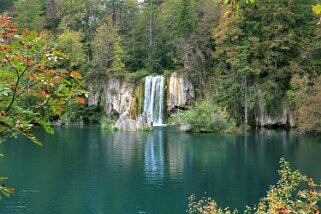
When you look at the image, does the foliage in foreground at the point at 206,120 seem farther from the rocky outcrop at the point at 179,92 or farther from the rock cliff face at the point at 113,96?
the rock cliff face at the point at 113,96

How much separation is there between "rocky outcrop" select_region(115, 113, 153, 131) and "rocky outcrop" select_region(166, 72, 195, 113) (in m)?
6.65

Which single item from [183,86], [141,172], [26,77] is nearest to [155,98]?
[183,86]

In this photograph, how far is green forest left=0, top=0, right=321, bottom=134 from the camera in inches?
1549

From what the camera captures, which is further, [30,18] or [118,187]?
[30,18]

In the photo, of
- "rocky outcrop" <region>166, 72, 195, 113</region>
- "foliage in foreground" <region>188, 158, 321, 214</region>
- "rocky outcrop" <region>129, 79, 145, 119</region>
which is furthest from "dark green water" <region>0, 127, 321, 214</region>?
"rocky outcrop" <region>129, 79, 145, 119</region>

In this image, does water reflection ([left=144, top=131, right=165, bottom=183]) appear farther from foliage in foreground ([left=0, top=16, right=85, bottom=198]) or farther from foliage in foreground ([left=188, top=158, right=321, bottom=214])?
foliage in foreground ([left=0, top=16, right=85, bottom=198])

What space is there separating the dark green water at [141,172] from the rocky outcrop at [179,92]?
15206 millimetres

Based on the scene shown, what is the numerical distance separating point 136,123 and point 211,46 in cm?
1414

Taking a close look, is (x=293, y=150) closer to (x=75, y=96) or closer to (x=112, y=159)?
(x=112, y=159)

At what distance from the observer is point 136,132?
124ft

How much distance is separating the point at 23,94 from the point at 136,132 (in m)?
34.8

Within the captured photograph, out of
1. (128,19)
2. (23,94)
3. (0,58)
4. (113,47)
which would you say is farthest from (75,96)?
(128,19)

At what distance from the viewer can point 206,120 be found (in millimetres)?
35938

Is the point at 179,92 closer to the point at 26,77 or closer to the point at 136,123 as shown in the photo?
the point at 136,123
